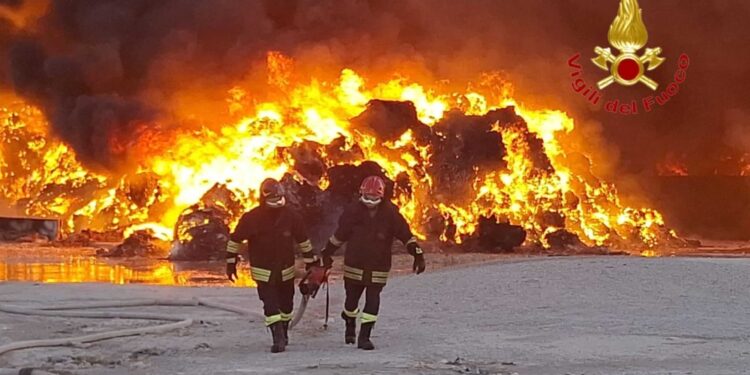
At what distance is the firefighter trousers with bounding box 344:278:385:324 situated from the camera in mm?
8383

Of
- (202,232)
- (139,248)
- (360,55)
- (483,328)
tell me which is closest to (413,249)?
(483,328)

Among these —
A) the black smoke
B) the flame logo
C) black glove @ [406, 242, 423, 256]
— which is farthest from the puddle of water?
the flame logo

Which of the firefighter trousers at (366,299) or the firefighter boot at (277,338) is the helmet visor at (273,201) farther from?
the firefighter boot at (277,338)

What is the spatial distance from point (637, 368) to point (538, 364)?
0.80 m

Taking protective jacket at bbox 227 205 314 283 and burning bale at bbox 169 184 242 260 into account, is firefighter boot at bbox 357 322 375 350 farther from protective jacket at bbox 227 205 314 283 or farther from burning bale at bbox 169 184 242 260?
burning bale at bbox 169 184 242 260

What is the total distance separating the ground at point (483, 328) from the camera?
25.0ft

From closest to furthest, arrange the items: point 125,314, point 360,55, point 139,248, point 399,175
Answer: point 125,314 < point 139,248 < point 399,175 < point 360,55

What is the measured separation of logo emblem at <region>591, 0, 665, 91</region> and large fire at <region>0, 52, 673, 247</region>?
2948 millimetres

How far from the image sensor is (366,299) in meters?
8.46

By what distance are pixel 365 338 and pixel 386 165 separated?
16.9 m

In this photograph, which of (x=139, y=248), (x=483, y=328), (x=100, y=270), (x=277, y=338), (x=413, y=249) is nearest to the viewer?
(x=277, y=338)

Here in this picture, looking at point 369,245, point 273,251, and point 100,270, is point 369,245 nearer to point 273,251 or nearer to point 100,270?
point 273,251

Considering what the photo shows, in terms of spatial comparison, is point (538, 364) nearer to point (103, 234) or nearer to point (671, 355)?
point (671, 355)

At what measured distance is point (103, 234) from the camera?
91.0 ft
